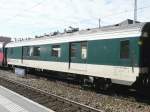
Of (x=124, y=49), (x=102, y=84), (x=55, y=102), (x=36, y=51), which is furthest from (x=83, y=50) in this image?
(x=36, y=51)

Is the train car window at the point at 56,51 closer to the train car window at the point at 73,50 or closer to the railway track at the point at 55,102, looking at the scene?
the train car window at the point at 73,50

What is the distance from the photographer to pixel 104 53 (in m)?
14.1

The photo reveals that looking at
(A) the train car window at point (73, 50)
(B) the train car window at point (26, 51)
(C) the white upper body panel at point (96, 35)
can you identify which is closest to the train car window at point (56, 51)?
(C) the white upper body panel at point (96, 35)

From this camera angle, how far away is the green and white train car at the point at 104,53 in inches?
477

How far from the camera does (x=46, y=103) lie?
12.2 meters

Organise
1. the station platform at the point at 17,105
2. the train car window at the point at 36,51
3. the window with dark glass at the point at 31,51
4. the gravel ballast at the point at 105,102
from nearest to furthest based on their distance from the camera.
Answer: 1. the station platform at the point at 17,105
2. the gravel ballast at the point at 105,102
3. the train car window at the point at 36,51
4. the window with dark glass at the point at 31,51

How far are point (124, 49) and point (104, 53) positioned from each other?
150 centimetres

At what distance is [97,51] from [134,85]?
2.87 meters

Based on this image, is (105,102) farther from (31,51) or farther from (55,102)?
(31,51)

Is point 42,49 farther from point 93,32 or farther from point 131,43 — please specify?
point 131,43

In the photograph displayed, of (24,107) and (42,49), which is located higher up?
→ (42,49)

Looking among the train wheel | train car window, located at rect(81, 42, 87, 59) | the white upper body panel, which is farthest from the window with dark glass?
the train wheel

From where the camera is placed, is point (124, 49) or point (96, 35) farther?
point (96, 35)

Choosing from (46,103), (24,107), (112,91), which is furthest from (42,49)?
(24,107)
